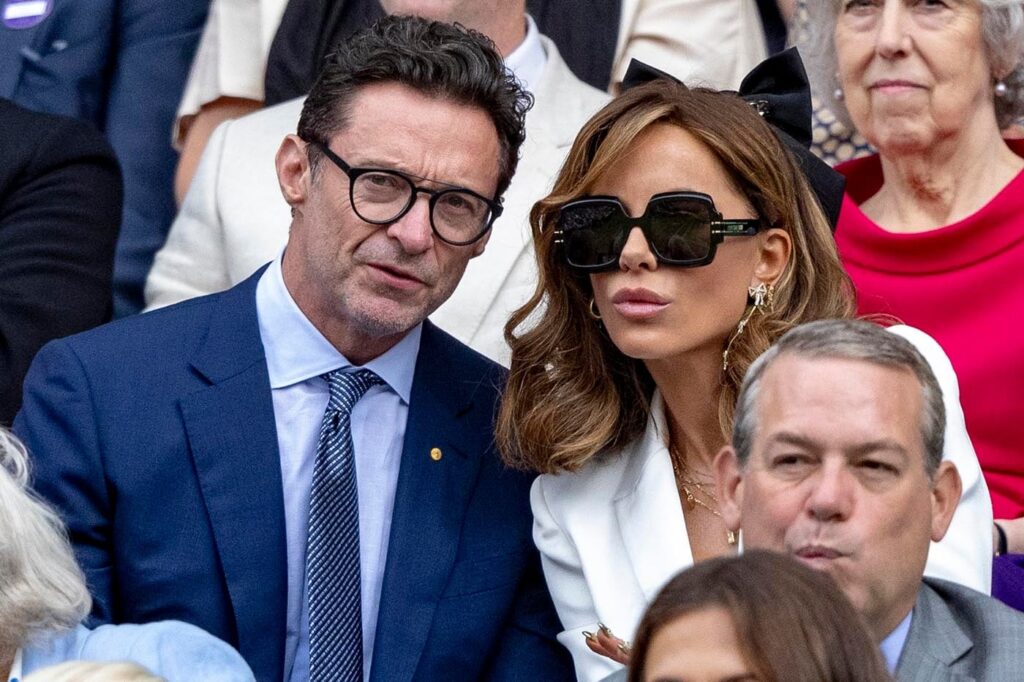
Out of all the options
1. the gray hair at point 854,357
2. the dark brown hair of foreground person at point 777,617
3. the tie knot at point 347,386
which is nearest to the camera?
the dark brown hair of foreground person at point 777,617

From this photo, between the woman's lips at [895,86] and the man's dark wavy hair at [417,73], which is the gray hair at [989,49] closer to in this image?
the woman's lips at [895,86]

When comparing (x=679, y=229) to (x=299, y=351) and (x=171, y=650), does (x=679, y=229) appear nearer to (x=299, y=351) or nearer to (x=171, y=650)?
(x=299, y=351)

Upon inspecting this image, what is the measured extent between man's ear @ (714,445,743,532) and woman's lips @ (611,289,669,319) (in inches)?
18.1

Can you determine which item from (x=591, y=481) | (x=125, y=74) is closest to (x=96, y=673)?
(x=591, y=481)

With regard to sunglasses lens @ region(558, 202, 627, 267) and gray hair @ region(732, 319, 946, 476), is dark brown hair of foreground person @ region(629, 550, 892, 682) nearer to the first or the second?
gray hair @ region(732, 319, 946, 476)

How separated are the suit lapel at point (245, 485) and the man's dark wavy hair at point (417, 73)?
0.44m

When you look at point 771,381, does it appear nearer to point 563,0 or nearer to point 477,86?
point 477,86

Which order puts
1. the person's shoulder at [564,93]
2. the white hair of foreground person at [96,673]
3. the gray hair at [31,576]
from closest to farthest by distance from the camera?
the white hair of foreground person at [96,673], the gray hair at [31,576], the person's shoulder at [564,93]

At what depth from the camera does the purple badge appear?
5.07 meters

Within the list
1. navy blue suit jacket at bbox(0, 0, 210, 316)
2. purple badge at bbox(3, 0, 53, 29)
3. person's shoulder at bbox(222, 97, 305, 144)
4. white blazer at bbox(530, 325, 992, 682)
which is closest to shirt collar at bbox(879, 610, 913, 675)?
white blazer at bbox(530, 325, 992, 682)

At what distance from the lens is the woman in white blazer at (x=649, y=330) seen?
3.36m

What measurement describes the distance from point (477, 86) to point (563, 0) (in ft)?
3.87

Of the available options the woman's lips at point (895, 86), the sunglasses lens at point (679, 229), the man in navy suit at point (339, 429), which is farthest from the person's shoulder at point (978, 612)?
the woman's lips at point (895, 86)

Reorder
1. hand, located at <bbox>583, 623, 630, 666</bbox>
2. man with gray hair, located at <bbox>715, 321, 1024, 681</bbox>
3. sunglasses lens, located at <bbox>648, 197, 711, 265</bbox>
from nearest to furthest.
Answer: man with gray hair, located at <bbox>715, 321, 1024, 681</bbox>, hand, located at <bbox>583, 623, 630, 666</bbox>, sunglasses lens, located at <bbox>648, 197, 711, 265</bbox>
